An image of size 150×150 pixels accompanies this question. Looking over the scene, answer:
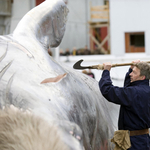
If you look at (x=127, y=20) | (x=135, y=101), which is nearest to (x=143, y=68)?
(x=135, y=101)

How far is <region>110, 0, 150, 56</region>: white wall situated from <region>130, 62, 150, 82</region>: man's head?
10707 millimetres

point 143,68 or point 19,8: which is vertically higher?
point 19,8

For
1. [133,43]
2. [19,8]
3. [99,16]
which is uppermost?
[19,8]

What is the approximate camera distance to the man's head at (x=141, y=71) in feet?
7.86

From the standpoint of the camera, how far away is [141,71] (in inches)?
94.0

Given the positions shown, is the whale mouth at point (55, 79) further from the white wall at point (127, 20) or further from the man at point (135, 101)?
the white wall at point (127, 20)

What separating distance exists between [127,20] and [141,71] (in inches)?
434

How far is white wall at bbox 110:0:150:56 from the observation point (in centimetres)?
1287

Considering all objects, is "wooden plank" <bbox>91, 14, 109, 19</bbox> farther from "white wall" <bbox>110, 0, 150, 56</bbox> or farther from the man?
the man

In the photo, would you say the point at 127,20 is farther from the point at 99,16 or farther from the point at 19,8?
the point at 19,8

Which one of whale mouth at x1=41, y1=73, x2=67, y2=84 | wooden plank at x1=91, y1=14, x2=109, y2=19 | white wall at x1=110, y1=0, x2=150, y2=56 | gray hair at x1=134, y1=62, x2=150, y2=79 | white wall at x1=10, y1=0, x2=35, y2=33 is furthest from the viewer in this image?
wooden plank at x1=91, y1=14, x2=109, y2=19

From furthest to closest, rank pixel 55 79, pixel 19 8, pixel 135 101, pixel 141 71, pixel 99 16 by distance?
pixel 99 16
pixel 19 8
pixel 141 71
pixel 135 101
pixel 55 79

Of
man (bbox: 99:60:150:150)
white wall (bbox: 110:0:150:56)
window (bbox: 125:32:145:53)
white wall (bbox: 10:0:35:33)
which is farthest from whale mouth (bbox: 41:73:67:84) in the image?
white wall (bbox: 10:0:35:33)

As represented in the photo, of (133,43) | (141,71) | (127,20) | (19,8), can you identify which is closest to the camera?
(141,71)
